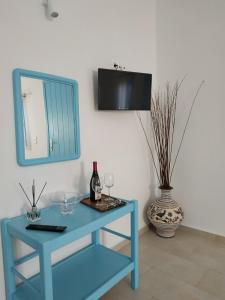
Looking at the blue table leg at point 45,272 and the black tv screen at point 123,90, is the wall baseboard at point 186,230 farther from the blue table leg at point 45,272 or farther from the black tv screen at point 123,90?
the black tv screen at point 123,90

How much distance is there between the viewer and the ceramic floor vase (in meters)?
→ 2.53

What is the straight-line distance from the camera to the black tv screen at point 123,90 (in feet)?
6.66

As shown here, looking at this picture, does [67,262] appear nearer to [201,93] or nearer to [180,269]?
[180,269]

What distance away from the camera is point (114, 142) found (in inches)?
91.8

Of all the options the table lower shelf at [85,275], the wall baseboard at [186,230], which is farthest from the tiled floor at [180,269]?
the table lower shelf at [85,275]

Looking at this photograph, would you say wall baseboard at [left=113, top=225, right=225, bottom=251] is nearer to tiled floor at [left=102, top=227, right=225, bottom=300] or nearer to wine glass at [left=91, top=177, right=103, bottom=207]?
tiled floor at [left=102, top=227, right=225, bottom=300]

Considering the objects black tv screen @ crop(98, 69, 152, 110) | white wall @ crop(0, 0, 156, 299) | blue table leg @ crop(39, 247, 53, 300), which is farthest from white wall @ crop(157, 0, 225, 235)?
blue table leg @ crop(39, 247, 53, 300)

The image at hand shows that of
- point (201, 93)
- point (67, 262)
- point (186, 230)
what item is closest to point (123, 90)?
point (201, 93)

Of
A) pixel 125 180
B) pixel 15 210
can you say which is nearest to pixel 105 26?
pixel 125 180

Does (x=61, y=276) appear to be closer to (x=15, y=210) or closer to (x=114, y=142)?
(x=15, y=210)

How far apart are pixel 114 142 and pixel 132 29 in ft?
3.92

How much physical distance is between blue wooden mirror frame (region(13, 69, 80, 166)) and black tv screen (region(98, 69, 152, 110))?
9.6 inches

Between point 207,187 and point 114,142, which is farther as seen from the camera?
point 207,187

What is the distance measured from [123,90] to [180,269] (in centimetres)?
167
